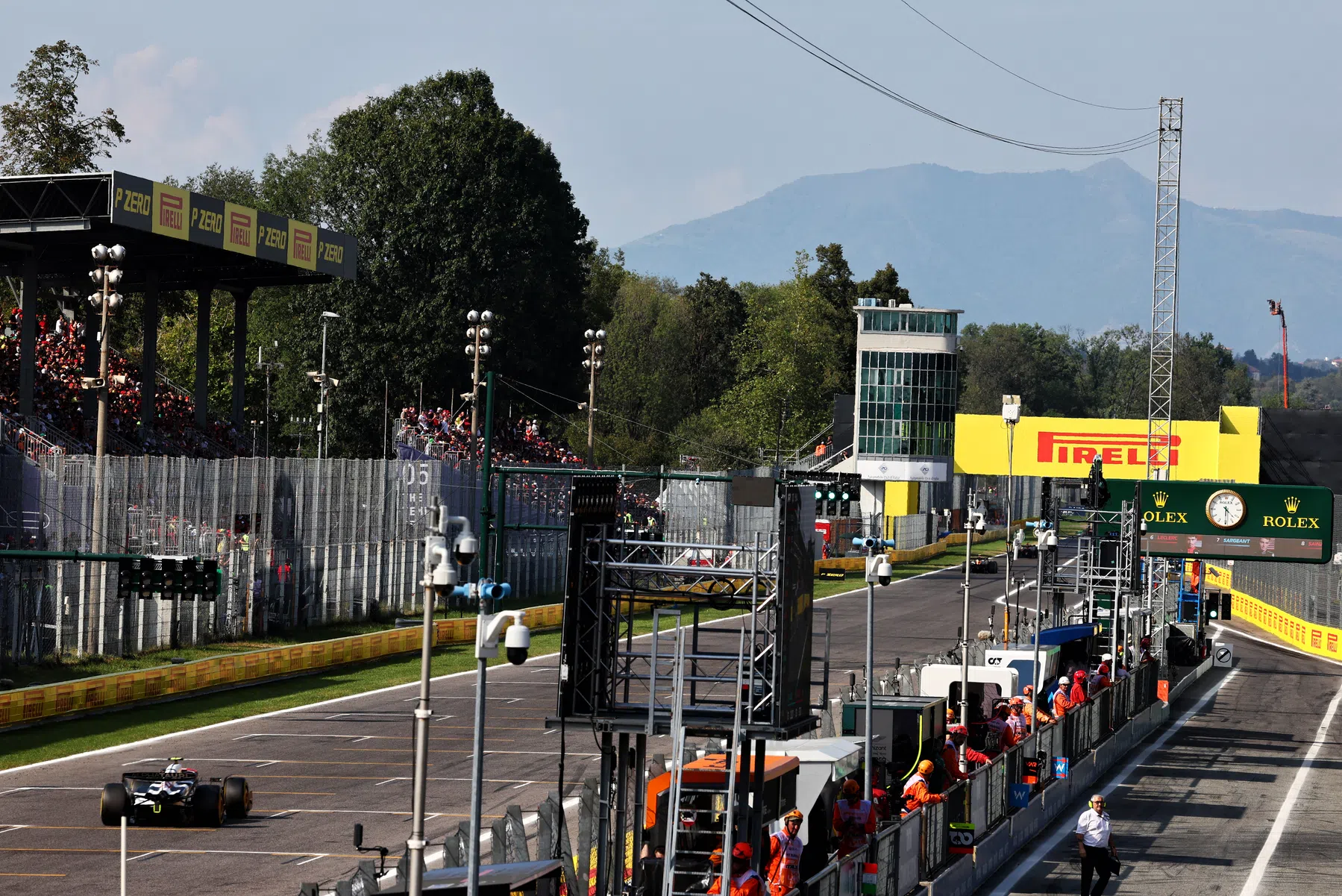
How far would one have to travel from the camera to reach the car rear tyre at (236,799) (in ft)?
88.0

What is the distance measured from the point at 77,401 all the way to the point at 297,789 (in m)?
32.6

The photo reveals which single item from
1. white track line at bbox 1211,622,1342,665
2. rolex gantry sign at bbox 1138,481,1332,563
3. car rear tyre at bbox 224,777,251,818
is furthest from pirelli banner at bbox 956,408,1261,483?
car rear tyre at bbox 224,777,251,818

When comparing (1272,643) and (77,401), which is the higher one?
(77,401)

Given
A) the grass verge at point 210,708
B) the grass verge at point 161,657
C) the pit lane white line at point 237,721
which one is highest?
the grass verge at point 161,657

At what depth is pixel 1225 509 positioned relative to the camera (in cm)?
4888

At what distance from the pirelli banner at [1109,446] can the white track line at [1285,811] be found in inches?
1755

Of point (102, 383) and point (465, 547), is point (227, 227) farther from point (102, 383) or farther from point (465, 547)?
point (465, 547)

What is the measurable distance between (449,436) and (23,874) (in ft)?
171

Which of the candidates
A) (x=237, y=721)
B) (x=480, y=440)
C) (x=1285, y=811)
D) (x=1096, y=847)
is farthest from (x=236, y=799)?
(x=480, y=440)


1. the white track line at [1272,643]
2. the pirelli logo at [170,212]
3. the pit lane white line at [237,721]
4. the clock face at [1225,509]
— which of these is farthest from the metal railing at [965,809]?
the pirelli logo at [170,212]

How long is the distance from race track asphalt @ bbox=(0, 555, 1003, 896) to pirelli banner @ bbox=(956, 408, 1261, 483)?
167 ft

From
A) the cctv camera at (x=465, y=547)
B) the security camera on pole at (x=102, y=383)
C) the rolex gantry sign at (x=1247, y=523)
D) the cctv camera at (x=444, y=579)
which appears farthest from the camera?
the rolex gantry sign at (x=1247, y=523)

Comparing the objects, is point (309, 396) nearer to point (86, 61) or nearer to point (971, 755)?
point (86, 61)

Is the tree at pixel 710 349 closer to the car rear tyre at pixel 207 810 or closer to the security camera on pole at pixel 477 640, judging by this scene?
the car rear tyre at pixel 207 810
